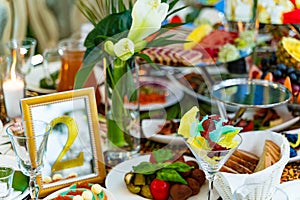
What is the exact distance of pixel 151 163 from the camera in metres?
1.25

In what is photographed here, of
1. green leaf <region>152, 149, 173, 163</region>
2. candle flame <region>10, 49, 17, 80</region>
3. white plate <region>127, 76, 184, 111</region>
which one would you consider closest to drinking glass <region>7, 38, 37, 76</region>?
candle flame <region>10, 49, 17, 80</region>

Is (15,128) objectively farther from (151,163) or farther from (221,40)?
(221,40)

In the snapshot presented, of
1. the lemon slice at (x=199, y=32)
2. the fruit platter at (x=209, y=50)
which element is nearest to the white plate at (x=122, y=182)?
the fruit platter at (x=209, y=50)

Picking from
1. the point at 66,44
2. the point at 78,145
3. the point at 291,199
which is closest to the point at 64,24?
the point at 66,44

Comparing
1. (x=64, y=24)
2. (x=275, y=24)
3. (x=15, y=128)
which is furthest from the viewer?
(x=64, y=24)

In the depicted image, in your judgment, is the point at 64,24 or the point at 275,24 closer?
the point at 275,24

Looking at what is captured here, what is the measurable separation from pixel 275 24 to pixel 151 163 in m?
0.69

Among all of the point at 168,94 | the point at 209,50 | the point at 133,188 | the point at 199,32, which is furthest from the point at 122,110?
the point at 199,32

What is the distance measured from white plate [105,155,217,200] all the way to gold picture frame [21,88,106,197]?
0.03 metres

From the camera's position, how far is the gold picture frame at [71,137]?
127 cm

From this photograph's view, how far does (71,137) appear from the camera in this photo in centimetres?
133

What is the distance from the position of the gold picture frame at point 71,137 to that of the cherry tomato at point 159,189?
16 centimetres

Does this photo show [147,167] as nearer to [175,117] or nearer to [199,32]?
[175,117]

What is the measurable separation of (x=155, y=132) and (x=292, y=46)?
0.50m
